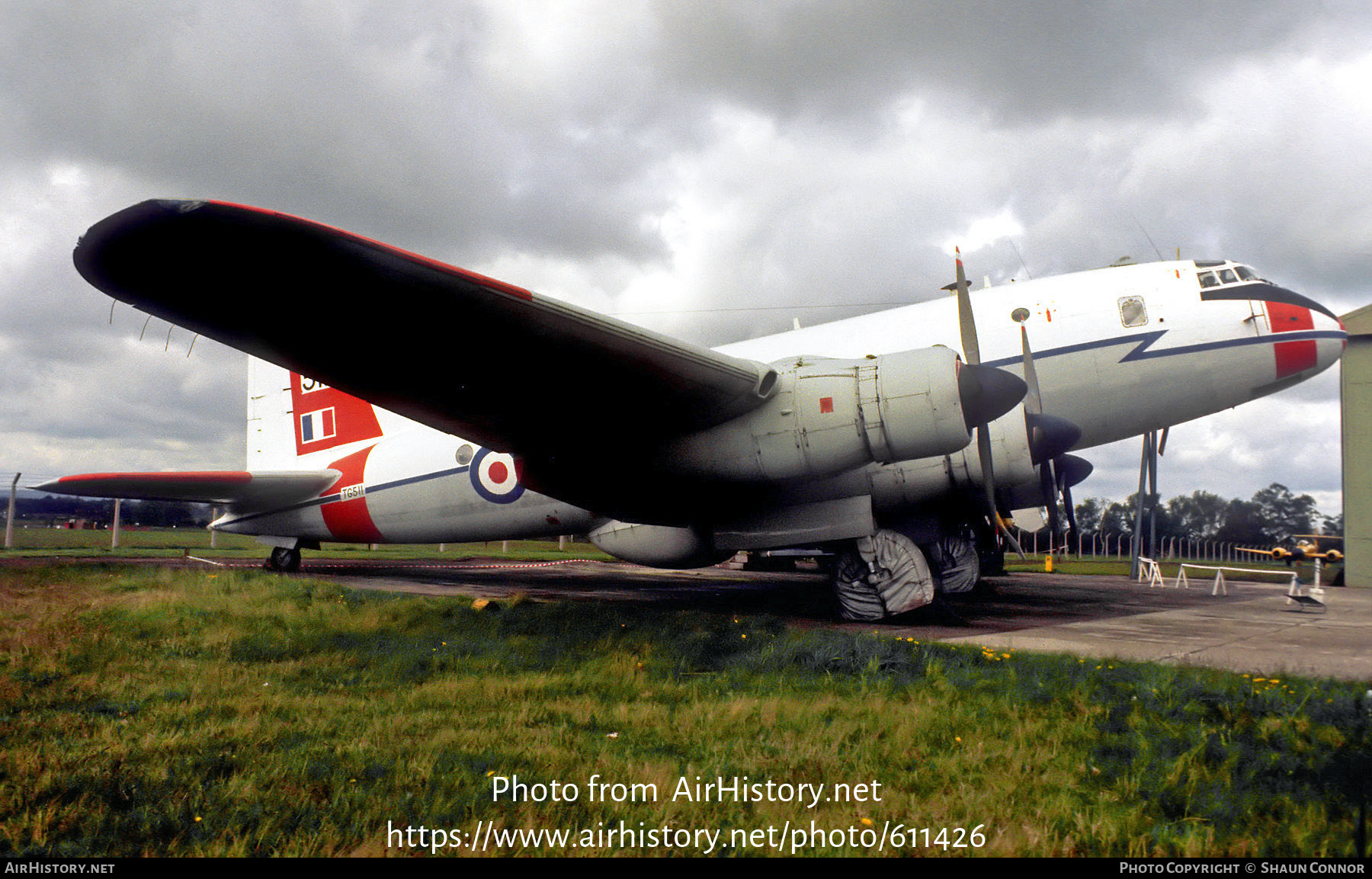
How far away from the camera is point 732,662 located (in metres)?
5.74

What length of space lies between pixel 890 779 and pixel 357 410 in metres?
14.3

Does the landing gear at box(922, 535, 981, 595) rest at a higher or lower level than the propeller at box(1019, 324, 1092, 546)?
lower

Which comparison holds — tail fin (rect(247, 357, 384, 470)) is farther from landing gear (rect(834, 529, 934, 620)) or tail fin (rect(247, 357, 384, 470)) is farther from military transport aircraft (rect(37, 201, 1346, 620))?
landing gear (rect(834, 529, 934, 620))

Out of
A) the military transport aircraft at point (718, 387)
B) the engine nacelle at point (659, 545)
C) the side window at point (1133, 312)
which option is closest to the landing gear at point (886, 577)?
the military transport aircraft at point (718, 387)

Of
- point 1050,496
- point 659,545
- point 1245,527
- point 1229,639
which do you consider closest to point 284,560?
point 659,545

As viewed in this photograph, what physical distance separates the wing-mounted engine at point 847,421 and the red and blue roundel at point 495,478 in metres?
4.91

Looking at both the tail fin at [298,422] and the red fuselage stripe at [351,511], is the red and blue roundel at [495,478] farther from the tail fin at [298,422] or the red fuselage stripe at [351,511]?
the tail fin at [298,422]

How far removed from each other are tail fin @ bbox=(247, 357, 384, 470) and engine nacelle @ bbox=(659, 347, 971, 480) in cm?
999

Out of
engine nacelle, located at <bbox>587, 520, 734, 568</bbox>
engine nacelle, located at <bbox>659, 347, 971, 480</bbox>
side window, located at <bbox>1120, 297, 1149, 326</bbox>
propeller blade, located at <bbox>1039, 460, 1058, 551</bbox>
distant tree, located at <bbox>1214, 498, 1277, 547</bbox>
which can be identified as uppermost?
side window, located at <bbox>1120, 297, 1149, 326</bbox>

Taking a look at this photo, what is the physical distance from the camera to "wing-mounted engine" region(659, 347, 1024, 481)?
7.13 meters

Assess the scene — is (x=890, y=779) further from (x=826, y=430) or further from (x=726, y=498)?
(x=726, y=498)

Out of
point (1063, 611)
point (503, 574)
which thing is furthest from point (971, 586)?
point (503, 574)

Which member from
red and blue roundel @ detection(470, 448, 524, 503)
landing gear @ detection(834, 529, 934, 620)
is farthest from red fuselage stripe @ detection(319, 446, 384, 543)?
landing gear @ detection(834, 529, 934, 620)

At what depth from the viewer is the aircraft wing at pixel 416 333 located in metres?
4.84
